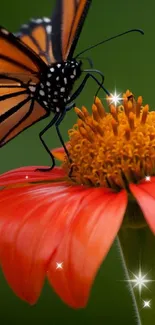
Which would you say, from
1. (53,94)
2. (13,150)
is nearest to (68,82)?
(53,94)

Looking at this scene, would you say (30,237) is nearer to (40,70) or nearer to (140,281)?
(140,281)

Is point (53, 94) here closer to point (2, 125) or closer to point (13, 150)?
point (2, 125)

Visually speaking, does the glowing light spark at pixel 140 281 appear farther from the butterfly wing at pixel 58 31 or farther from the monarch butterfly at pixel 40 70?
the butterfly wing at pixel 58 31

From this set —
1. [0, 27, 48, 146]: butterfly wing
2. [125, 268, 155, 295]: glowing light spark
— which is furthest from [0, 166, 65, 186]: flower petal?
[125, 268, 155, 295]: glowing light spark

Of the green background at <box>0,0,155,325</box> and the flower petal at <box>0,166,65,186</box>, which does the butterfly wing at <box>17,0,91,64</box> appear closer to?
the flower petal at <box>0,166,65,186</box>

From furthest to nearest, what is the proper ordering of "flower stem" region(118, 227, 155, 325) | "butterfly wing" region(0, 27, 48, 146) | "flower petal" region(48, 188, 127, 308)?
"butterfly wing" region(0, 27, 48, 146) < "flower stem" region(118, 227, 155, 325) < "flower petal" region(48, 188, 127, 308)

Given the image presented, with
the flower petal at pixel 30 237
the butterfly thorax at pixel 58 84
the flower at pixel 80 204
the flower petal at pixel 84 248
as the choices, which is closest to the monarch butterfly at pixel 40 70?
the butterfly thorax at pixel 58 84

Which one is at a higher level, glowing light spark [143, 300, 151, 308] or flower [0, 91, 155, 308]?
flower [0, 91, 155, 308]
